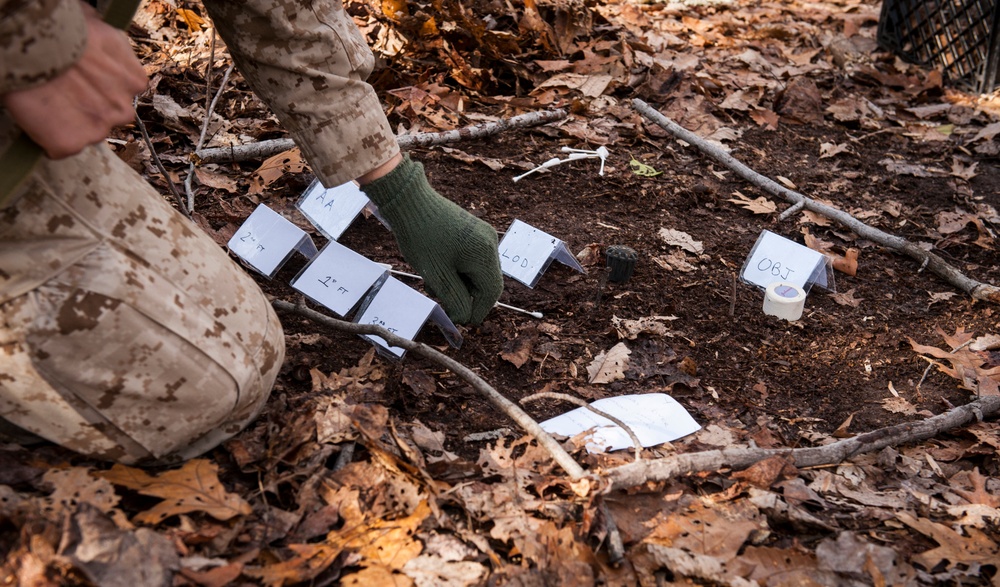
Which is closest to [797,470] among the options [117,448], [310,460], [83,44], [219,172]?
[310,460]

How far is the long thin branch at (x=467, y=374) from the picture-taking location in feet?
5.92

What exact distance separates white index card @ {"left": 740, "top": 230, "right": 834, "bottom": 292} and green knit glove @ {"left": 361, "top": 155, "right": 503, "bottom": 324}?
102cm

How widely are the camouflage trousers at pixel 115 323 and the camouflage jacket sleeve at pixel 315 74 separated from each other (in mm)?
501

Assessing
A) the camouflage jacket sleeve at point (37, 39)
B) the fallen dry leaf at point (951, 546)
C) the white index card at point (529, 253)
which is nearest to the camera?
the camouflage jacket sleeve at point (37, 39)

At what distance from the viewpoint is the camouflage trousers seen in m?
1.53

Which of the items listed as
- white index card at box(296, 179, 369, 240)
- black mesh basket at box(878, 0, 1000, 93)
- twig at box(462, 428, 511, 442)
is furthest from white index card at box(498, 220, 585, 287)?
black mesh basket at box(878, 0, 1000, 93)

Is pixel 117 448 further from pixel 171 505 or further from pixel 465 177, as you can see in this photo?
pixel 465 177

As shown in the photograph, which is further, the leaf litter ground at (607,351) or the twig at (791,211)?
the twig at (791,211)

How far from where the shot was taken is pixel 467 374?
2.10 m

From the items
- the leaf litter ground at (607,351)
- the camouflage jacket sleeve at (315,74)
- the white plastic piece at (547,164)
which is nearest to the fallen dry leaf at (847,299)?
the leaf litter ground at (607,351)

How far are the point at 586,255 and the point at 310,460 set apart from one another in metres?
1.52

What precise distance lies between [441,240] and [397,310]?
263mm

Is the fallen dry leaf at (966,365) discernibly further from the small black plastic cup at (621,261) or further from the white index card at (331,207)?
the white index card at (331,207)

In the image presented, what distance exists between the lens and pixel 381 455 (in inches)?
70.4
